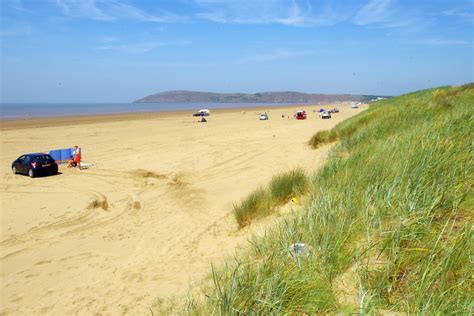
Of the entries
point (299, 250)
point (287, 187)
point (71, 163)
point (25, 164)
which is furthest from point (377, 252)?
point (71, 163)

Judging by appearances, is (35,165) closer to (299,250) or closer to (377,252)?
(299,250)

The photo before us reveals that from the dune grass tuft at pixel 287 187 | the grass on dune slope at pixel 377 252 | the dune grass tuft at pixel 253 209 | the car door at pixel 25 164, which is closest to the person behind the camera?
the grass on dune slope at pixel 377 252

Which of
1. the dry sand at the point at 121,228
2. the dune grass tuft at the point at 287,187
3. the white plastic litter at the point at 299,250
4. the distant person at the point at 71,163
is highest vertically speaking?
the white plastic litter at the point at 299,250

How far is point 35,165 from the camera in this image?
50.2 ft

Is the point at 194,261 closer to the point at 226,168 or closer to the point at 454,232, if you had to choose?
the point at 454,232

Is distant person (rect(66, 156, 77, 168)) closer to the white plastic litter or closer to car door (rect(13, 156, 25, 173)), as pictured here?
car door (rect(13, 156, 25, 173))

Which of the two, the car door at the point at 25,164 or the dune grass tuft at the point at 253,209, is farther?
the car door at the point at 25,164

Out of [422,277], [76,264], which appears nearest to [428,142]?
[422,277]

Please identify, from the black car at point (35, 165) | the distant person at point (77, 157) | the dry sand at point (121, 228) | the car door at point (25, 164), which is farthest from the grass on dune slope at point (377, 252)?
the distant person at point (77, 157)

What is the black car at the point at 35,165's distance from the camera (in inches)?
604

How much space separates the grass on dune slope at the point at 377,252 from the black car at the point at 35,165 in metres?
14.3

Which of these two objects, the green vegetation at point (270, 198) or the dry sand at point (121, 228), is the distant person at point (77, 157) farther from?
the green vegetation at point (270, 198)

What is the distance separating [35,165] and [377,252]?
16.2m

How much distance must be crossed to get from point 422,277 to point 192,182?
11.7 meters
